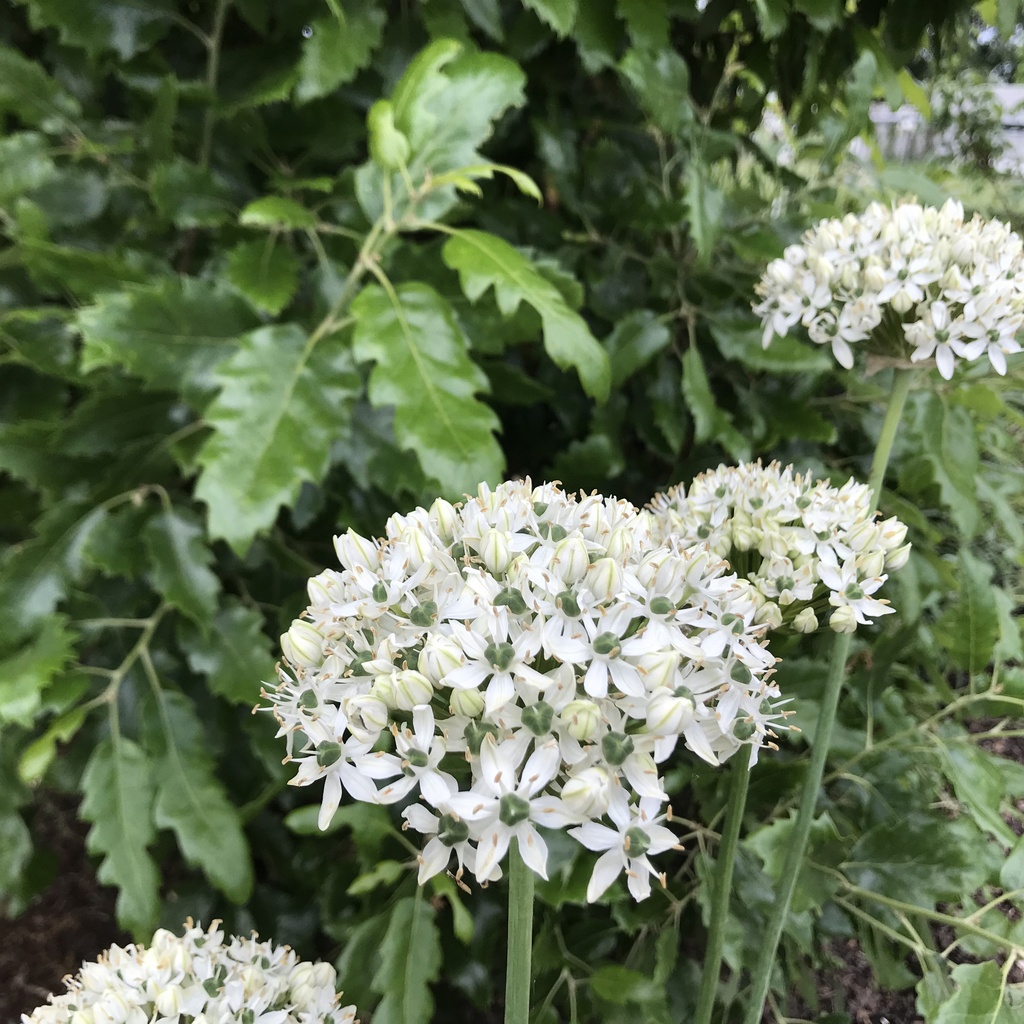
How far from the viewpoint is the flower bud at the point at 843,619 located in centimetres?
39

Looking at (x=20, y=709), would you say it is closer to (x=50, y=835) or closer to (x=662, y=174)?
(x=50, y=835)

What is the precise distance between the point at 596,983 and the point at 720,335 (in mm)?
594

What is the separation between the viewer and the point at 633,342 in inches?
29.6

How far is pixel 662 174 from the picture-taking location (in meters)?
0.82

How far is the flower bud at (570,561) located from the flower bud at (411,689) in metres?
0.07

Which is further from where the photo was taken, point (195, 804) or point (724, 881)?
point (195, 804)

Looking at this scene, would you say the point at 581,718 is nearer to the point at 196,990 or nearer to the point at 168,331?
the point at 196,990

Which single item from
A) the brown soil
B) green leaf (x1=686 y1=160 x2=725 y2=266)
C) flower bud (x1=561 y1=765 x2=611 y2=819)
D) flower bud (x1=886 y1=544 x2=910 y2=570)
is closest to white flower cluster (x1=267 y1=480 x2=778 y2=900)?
flower bud (x1=561 y1=765 x2=611 y2=819)

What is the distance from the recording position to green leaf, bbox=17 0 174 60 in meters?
0.64

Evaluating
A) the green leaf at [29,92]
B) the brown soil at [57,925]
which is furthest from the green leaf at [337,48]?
the brown soil at [57,925]

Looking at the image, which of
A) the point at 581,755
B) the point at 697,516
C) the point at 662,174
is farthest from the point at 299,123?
the point at 581,755

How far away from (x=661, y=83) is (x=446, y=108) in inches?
8.4

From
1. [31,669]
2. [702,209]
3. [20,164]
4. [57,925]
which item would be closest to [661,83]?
[702,209]

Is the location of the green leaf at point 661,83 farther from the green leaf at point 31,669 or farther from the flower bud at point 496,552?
the green leaf at point 31,669
